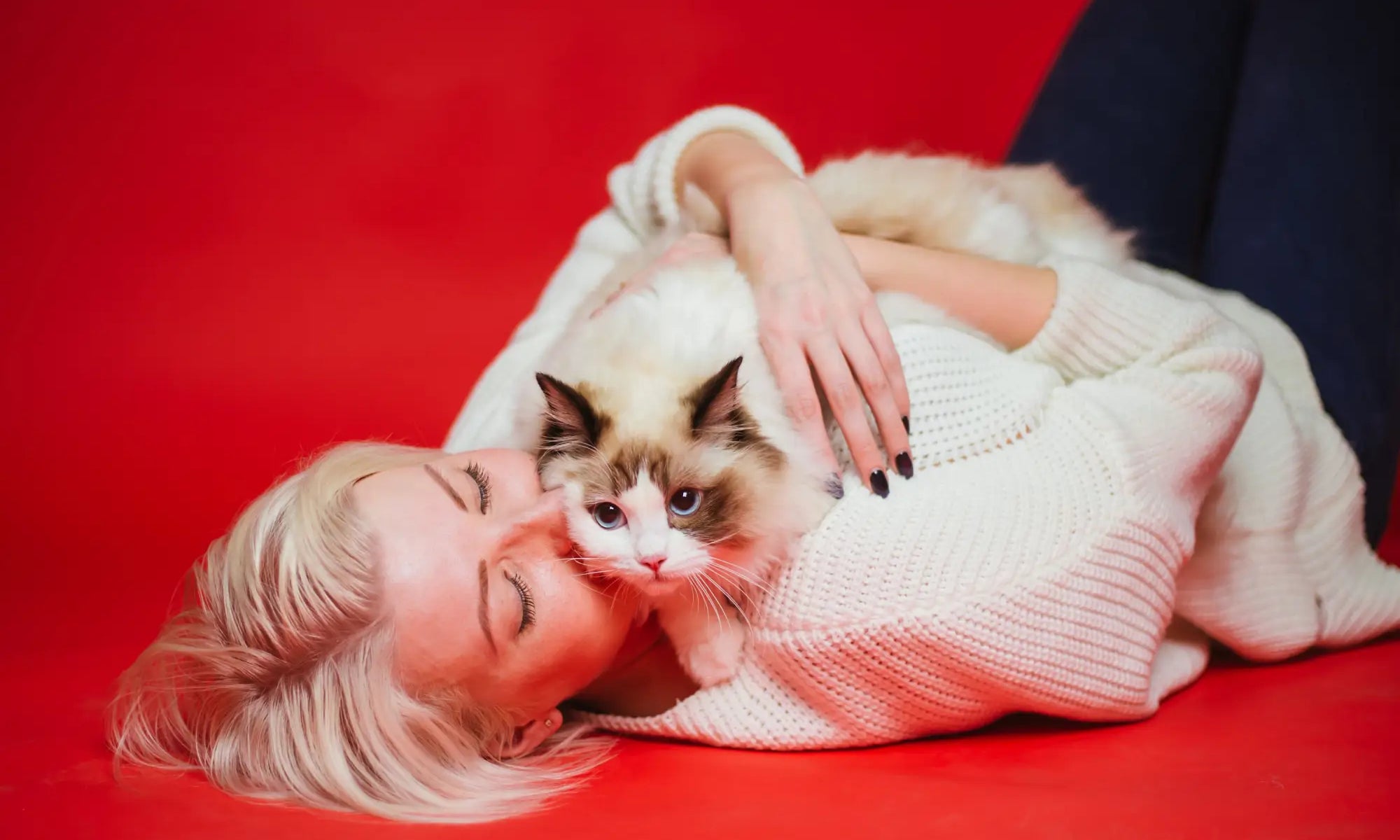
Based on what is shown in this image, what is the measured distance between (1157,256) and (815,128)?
46.2 inches

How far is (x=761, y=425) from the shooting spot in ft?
4.98

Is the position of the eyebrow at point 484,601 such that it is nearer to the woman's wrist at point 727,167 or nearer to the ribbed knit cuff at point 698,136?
the woman's wrist at point 727,167

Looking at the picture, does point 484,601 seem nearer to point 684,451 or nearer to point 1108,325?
point 684,451

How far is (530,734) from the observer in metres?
1.60

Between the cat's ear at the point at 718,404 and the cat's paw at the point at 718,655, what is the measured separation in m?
0.31

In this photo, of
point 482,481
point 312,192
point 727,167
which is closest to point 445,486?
point 482,481

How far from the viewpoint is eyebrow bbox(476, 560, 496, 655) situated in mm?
1407

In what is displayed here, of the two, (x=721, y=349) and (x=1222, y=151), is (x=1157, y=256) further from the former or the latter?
(x=721, y=349)

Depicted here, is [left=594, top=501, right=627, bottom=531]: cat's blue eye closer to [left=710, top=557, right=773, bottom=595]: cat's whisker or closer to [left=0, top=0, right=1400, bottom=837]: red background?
[left=710, top=557, right=773, bottom=595]: cat's whisker

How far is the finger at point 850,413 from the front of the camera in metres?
1.53

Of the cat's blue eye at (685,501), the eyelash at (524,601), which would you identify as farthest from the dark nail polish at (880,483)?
the eyelash at (524,601)

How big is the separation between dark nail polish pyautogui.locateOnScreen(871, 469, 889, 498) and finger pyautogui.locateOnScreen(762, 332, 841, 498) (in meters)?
0.05

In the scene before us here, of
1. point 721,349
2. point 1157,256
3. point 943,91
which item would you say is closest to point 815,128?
point 943,91

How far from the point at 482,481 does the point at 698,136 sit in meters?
0.98
